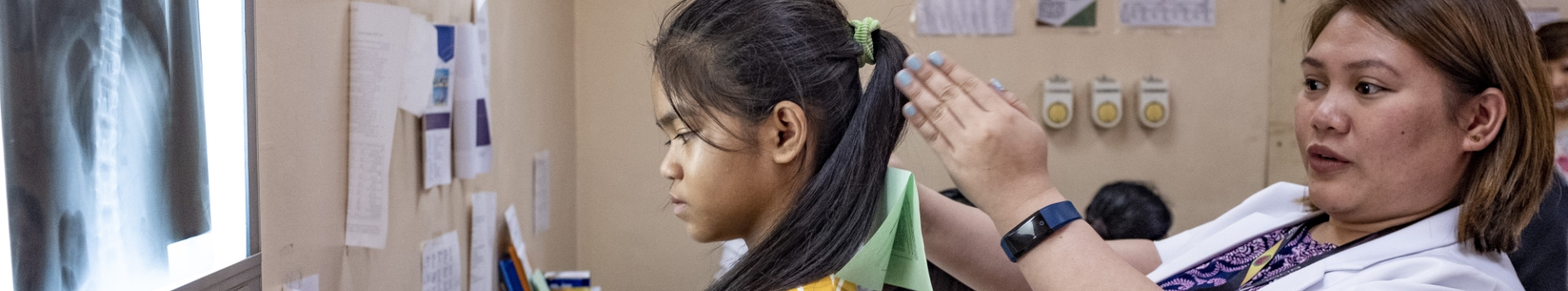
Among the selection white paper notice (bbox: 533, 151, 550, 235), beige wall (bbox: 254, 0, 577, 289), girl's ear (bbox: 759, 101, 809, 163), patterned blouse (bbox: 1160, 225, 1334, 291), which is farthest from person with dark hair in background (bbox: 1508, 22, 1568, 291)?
white paper notice (bbox: 533, 151, 550, 235)

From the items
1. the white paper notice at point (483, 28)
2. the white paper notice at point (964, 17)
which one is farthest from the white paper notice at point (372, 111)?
the white paper notice at point (964, 17)

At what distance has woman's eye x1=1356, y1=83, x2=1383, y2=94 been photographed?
3.55ft

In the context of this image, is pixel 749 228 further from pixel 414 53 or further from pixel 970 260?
pixel 414 53

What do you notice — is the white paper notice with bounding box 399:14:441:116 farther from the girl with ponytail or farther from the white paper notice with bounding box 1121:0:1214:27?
the white paper notice with bounding box 1121:0:1214:27

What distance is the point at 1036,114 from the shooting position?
2.80 metres

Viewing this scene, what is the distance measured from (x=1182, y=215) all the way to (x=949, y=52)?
33.6 inches

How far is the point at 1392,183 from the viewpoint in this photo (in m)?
1.11

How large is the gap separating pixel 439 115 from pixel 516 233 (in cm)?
64

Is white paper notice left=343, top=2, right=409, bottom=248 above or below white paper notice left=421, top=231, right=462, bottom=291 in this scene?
above

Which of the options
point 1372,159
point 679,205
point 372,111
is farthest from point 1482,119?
point 372,111

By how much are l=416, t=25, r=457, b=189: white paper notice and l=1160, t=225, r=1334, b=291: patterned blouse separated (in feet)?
3.64

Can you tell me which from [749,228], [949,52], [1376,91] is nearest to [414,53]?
[749,228]

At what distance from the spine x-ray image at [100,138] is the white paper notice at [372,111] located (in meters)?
0.31

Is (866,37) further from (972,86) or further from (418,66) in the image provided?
(418,66)
